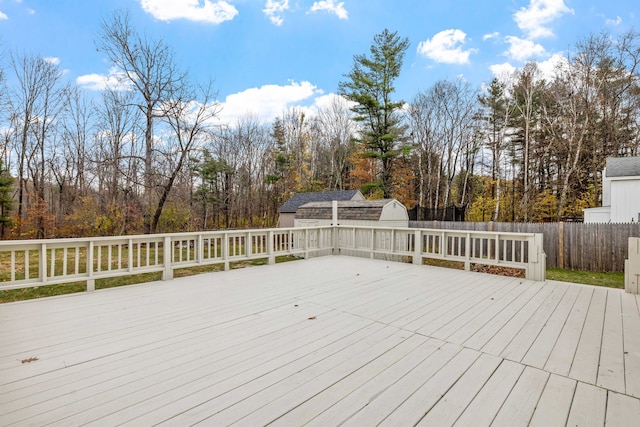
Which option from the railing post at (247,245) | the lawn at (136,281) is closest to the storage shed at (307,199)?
the lawn at (136,281)

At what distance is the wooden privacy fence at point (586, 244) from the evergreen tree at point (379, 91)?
8.77 metres

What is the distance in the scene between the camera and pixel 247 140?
63.2ft

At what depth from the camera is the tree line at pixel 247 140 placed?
10.6m

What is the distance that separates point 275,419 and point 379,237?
215 inches

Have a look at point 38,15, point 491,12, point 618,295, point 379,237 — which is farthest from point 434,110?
point 38,15

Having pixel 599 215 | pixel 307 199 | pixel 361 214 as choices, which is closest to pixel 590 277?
pixel 599 215

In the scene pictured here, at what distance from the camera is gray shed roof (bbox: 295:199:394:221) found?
852 centimetres

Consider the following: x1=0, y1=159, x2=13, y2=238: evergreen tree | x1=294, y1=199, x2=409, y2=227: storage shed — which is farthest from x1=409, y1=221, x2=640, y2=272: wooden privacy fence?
x1=0, y1=159, x2=13, y2=238: evergreen tree

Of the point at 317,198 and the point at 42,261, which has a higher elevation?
the point at 317,198

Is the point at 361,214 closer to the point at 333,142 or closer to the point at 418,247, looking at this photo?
the point at 418,247

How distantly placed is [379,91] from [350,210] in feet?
30.9

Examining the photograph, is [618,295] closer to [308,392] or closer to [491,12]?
[308,392]

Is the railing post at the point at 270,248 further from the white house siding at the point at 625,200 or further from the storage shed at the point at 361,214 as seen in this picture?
the white house siding at the point at 625,200

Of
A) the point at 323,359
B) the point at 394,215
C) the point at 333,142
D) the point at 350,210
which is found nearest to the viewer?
the point at 323,359
